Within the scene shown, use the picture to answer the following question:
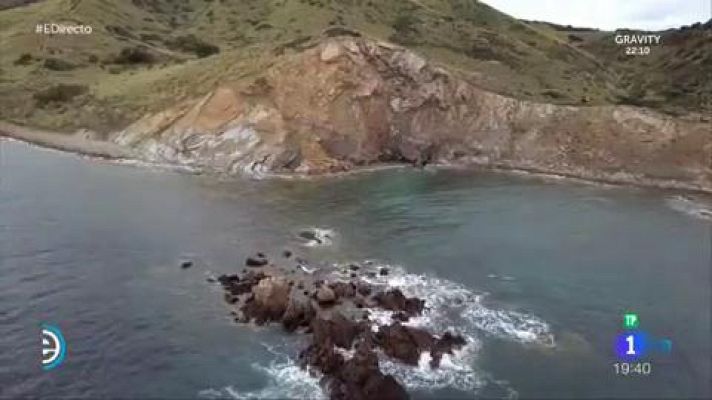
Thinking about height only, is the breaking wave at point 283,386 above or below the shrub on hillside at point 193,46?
below

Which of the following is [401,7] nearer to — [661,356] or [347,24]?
[347,24]

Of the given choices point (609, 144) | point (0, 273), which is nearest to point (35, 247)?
point (0, 273)

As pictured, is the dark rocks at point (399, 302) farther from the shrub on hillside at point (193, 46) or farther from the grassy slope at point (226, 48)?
the shrub on hillside at point (193, 46)

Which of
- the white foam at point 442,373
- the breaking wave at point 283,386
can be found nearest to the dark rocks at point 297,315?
the breaking wave at point 283,386

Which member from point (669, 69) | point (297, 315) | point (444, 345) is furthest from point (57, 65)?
point (669, 69)

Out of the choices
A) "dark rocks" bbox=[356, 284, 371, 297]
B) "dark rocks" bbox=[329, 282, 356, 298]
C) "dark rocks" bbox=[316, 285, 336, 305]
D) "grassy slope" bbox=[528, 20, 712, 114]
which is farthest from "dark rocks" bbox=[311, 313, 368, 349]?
"grassy slope" bbox=[528, 20, 712, 114]

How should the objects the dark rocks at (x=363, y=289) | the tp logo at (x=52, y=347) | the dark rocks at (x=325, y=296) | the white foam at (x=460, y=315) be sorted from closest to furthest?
the tp logo at (x=52, y=347), the white foam at (x=460, y=315), the dark rocks at (x=325, y=296), the dark rocks at (x=363, y=289)
